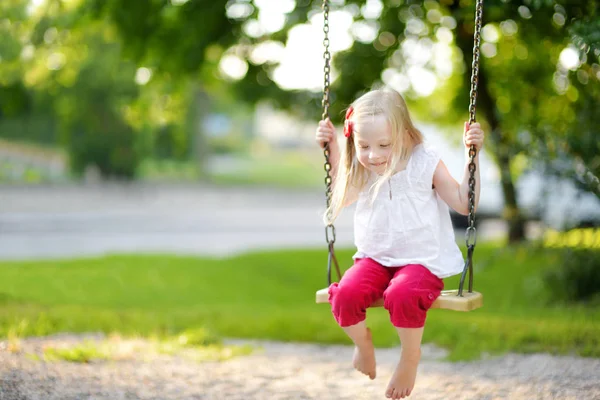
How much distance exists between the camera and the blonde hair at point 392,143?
337cm

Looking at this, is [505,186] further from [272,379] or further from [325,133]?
[325,133]

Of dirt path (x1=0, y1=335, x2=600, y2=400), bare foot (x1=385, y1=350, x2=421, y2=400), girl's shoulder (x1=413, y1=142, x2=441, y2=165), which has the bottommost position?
dirt path (x1=0, y1=335, x2=600, y2=400)

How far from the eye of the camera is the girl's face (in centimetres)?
335

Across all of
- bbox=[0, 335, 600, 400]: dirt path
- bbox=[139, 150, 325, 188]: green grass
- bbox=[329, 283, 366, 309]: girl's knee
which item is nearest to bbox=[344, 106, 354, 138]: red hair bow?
bbox=[329, 283, 366, 309]: girl's knee

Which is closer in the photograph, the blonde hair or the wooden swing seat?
the wooden swing seat

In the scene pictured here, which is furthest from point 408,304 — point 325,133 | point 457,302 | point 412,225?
point 325,133

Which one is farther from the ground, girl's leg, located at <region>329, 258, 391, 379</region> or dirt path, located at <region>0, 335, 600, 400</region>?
girl's leg, located at <region>329, 258, 391, 379</region>

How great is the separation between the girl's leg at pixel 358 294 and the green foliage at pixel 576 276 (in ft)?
16.8

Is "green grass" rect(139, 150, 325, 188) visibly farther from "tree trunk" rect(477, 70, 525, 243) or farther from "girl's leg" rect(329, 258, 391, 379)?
"girl's leg" rect(329, 258, 391, 379)

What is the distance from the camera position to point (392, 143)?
3379mm

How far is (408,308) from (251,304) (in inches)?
248

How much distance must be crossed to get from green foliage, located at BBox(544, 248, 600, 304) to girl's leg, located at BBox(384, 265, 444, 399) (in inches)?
203

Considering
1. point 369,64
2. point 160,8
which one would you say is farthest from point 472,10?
point 160,8

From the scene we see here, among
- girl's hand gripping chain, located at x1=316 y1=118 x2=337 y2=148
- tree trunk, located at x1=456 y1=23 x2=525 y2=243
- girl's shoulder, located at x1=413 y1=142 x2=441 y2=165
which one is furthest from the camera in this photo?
tree trunk, located at x1=456 y1=23 x2=525 y2=243
